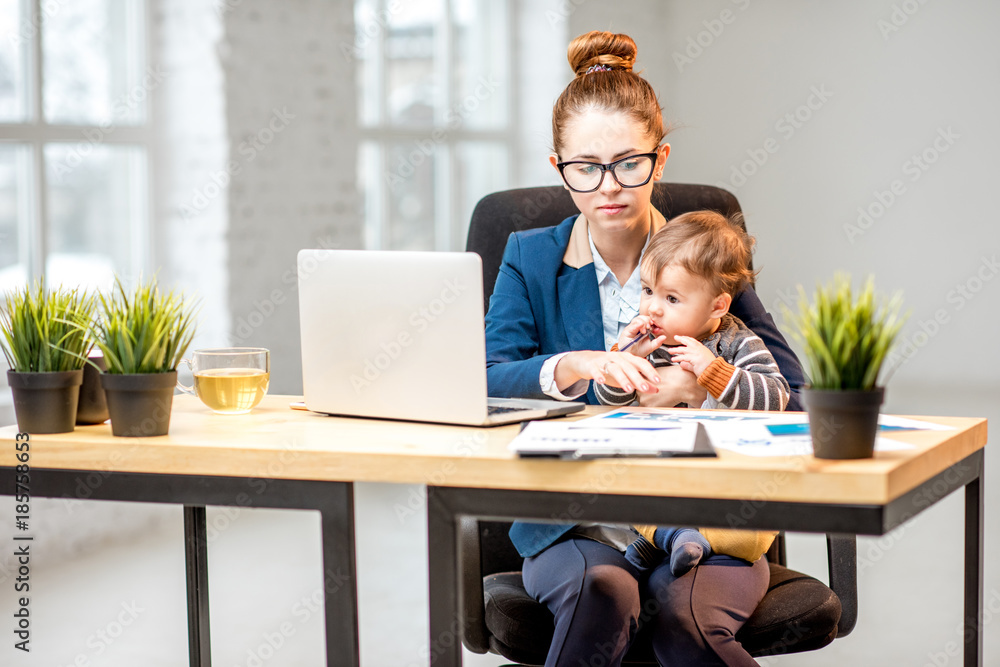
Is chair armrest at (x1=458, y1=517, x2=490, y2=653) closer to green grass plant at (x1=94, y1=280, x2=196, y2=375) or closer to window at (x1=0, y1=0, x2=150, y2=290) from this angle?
green grass plant at (x1=94, y1=280, x2=196, y2=375)

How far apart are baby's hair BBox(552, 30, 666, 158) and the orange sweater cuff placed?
1.59 feet

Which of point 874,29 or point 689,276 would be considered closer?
point 689,276

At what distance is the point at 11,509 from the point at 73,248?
3.24ft

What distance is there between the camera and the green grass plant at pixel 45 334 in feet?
4.48

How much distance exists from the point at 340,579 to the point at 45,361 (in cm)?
52

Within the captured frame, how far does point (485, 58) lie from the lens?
6004 mm

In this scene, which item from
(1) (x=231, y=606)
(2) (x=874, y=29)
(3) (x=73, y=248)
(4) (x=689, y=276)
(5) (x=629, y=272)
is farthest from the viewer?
(2) (x=874, y=29)

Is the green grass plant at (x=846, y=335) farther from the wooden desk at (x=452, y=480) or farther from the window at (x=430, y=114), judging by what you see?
the window at (x=430, y=114)

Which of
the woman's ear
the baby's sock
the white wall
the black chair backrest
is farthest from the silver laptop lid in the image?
the white wall

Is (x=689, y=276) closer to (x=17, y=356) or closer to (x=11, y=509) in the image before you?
(x=17, y=356)

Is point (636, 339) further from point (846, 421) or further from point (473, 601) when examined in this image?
point (846, 421)

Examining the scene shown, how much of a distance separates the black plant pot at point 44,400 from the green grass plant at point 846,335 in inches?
36.5

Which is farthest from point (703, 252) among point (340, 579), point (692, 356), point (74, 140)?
point (74, 140)

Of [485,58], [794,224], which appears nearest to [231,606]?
[485,58]
